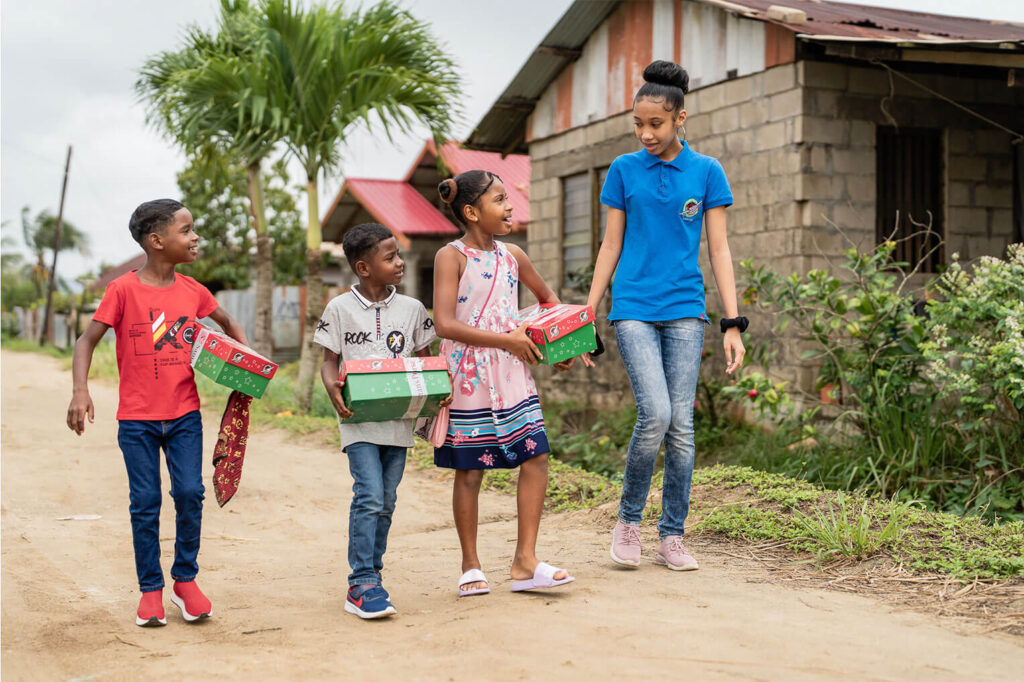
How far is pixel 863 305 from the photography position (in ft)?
19.5

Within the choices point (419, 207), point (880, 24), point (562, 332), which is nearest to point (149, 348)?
point (562, 332)

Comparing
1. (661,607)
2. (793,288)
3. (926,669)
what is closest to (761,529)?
(661,607)

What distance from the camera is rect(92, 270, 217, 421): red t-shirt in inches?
145

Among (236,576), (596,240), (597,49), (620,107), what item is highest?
(597,49)

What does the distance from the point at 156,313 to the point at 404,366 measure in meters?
0.98

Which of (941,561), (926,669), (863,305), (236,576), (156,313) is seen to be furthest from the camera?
(863,305)

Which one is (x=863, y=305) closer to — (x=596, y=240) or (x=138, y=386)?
(x=138, y=386)

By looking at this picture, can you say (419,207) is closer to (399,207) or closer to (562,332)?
(399,207)

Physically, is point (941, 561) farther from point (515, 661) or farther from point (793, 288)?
point (793, 288)

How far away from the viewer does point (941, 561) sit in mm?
4016

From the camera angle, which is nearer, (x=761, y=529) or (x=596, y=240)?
(x=761, y=529)

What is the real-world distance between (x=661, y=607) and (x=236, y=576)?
80.8 inches

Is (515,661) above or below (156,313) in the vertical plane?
below

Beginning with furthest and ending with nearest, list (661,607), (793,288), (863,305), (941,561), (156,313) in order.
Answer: (793,288)
(863,305)
(941,561)
(156,313)
(661,607)
